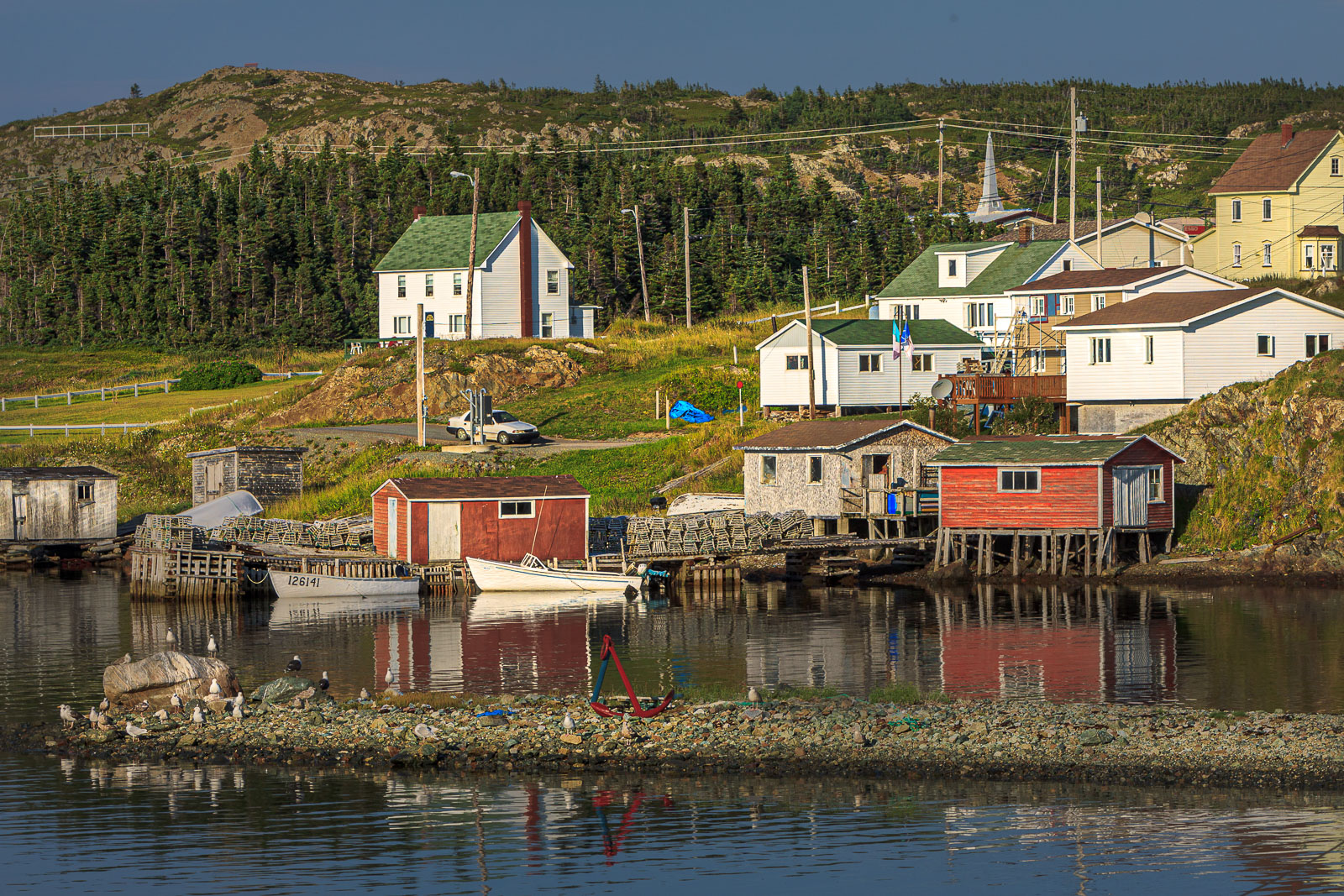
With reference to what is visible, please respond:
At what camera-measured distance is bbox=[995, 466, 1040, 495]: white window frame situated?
58250 millimetres

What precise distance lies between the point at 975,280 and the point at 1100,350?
22017mm

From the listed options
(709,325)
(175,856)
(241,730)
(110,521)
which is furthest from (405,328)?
(175,856)

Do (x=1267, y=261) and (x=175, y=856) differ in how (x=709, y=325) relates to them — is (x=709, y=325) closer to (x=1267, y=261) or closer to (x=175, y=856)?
(x=1267, y=261)

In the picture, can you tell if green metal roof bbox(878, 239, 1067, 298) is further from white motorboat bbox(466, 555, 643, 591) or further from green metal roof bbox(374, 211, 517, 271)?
white motorboat bbox(466, 555, 643, 591)

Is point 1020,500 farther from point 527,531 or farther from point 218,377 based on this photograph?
point 218,377

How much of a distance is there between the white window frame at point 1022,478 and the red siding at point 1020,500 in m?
0.10

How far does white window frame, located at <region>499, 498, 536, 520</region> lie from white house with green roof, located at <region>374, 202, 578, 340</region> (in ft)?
145

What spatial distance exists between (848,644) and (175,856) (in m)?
23.5

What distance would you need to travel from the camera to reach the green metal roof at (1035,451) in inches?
2269

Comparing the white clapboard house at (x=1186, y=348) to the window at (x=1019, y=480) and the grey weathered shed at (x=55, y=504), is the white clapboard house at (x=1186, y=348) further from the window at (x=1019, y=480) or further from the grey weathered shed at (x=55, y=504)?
the grey weathered shed at (x=55, y=504)

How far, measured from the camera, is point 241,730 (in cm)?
3359

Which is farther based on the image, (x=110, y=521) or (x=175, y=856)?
(x=110, y=521)

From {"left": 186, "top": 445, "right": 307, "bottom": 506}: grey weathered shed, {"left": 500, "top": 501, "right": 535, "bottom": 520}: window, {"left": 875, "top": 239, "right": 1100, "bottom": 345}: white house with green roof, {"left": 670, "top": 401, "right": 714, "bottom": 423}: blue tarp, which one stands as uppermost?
{"left": 875, "top": 239, "right": 1100, "bottom": 345}: white house with green roof

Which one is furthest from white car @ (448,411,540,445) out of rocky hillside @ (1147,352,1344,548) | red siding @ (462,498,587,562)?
rocky hillside @ (1147,352,1344,548)
